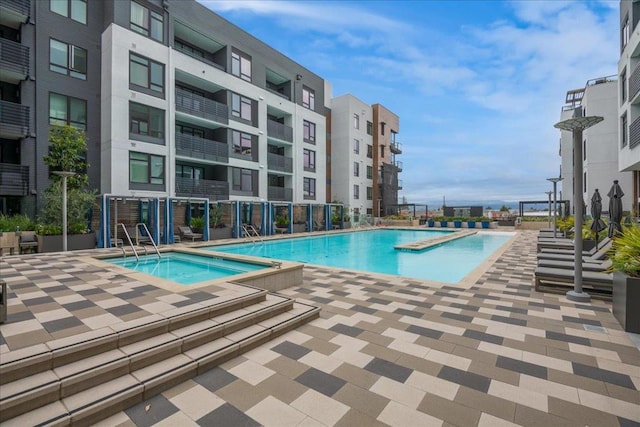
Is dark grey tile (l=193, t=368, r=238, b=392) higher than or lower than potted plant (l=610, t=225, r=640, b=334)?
lower

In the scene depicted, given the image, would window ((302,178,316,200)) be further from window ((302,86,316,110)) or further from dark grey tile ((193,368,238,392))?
dark grey tile ((193,368,238,392))

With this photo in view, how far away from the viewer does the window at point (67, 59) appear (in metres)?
13.9

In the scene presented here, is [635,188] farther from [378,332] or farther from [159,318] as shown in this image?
[159,318]

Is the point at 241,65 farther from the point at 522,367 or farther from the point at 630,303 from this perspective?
the point at 522,367

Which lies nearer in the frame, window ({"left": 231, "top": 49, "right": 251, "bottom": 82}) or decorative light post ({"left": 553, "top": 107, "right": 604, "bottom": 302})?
decorative light post ({"left": 553, "top": 107, "right": 604, "bottom": 302})

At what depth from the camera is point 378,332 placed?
408 cm

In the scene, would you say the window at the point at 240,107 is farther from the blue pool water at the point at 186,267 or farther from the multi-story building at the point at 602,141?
the multi-story building at the point at 602,141

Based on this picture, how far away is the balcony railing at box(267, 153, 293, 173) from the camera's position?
2284 cm

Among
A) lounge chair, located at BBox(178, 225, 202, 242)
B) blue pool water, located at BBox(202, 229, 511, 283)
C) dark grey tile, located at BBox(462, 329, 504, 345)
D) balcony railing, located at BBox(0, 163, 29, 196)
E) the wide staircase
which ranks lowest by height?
blue pool water, located at BBox(202, 229, 511, 283)

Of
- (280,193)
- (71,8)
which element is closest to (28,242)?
(71,8)

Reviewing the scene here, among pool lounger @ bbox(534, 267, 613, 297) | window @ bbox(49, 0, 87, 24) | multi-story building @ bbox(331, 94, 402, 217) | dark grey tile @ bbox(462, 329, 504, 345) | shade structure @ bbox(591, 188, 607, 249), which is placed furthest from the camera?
multi-story building @ bbox(331, 94, 402, 217)

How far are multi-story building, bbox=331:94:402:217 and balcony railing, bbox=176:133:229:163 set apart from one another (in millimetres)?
14182

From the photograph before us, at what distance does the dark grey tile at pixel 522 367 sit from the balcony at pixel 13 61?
18171mm

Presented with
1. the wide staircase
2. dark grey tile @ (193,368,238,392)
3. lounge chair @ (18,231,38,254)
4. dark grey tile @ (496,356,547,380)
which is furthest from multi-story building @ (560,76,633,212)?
lounge chair @ (18,231,38,254)
